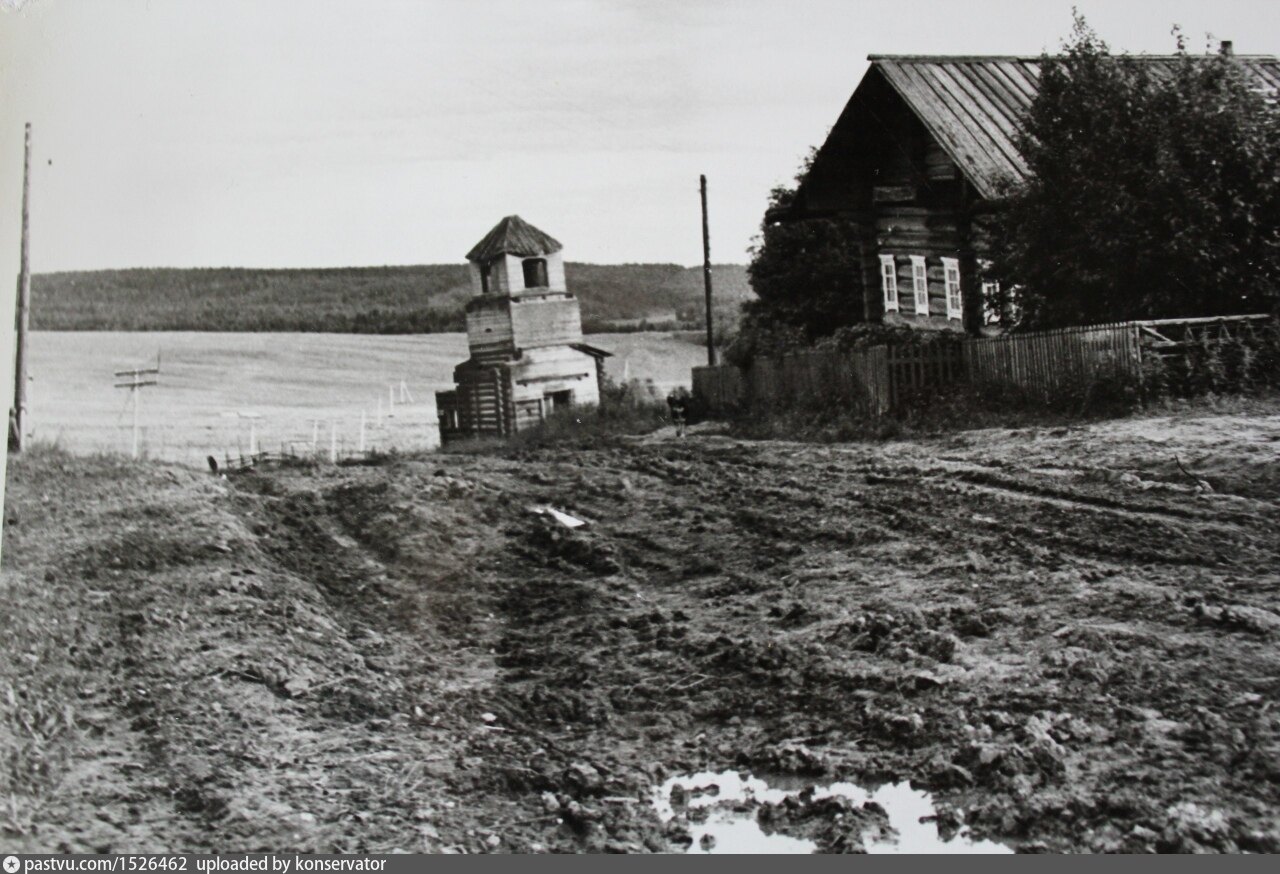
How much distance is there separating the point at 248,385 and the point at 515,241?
118cm

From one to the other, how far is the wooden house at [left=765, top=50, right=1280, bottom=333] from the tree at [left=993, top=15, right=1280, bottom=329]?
227 millimetres

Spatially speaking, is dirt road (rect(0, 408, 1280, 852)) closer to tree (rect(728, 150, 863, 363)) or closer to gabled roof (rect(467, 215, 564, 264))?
gabled roof (rect(467, 215, 564, 264))

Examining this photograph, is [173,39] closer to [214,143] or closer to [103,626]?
[214,143]

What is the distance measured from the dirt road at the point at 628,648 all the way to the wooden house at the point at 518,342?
200 mm

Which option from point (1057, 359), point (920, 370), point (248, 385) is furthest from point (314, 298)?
point (1057, 359)

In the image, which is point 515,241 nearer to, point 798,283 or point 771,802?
point 771,802

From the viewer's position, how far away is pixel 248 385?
399 cm

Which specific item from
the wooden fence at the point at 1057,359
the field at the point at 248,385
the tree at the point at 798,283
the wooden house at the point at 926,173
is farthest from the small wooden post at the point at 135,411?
the wooden fence at the point at 1057,359

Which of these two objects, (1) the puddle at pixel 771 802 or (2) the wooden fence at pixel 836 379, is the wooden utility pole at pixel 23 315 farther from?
(1) the puddle at pixel 771 802

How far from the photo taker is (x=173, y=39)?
380cm

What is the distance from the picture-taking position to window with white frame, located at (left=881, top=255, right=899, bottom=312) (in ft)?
26.7

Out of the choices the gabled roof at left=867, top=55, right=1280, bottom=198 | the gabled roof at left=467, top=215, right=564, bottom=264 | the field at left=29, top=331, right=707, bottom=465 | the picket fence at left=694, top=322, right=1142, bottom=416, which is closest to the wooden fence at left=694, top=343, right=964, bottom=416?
the picket fence at left=694, top=322, right=1142, bottom=416

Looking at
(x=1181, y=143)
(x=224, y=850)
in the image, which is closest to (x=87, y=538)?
(x=224, y=850)

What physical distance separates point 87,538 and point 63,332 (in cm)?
73
